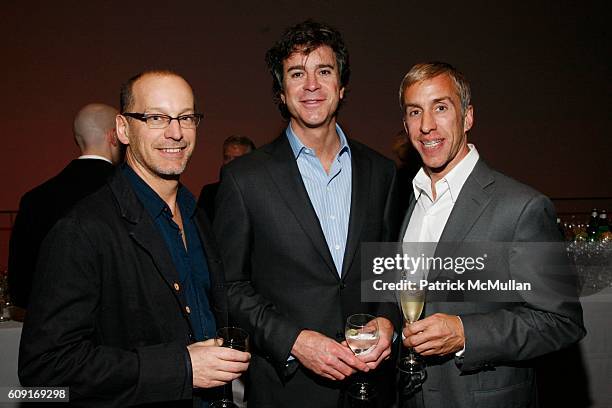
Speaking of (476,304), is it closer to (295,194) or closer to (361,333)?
(361,333)

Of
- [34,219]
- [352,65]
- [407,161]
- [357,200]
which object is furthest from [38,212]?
[352,65]

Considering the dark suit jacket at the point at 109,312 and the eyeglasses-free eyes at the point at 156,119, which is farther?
the eyeglasses-free eyes at the point at 156,119

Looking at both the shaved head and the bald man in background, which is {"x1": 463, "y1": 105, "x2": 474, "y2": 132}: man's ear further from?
the shaved head

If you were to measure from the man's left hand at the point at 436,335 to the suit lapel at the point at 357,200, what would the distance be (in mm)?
429

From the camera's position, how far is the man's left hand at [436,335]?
5.42ft

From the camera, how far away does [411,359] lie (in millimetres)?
1891

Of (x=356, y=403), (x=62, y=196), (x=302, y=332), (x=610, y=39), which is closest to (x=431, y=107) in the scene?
(x=302, y=332)

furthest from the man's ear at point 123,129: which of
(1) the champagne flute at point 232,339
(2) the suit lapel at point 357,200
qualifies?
(2) the suit lapel at point 357,200

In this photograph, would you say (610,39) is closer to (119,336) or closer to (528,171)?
(528,171)

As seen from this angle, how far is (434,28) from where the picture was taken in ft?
25.9

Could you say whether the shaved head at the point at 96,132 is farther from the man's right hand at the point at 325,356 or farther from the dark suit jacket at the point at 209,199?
the man's right hand at the point at 325,356

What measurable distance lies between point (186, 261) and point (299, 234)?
19.8 inches

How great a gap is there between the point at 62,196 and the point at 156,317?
1.82 m

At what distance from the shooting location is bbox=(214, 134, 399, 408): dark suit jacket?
6.56 ft
